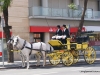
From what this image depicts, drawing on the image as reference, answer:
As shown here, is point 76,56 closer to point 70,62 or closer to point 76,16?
point 70,62

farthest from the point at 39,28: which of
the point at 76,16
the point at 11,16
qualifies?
the point at 76,16

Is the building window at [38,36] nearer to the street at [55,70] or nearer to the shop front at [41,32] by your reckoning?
the shop front at [41,32]

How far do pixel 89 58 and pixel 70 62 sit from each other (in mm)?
1599

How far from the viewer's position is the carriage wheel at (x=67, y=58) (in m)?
19.0

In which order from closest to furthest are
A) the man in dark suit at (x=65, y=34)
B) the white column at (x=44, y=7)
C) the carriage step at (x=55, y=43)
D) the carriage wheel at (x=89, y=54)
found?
1. the carriage step at (x=55, y=43)
2. the man in dark suit at (x=65, y=34)
3. the carriage wheel at (x=89, y=54)
4. the white column at (x=44, y=7)

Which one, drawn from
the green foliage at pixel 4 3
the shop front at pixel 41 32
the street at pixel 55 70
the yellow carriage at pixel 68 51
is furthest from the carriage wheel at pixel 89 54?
the shop front at pixel 41 32

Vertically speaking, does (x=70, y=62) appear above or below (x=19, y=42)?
below

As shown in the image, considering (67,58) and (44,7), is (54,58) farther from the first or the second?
(44,7)

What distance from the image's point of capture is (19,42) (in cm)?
1823

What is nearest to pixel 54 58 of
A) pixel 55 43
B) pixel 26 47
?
pixel 55 43

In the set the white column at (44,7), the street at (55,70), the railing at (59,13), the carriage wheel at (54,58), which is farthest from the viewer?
the white column at (44,7)

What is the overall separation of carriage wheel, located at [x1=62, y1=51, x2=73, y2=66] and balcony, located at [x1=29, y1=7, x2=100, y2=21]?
1198 cm

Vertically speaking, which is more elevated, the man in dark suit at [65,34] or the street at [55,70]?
the man in dark suit at [65,34]

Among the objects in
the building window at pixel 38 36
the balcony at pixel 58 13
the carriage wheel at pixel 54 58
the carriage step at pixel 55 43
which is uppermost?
the balcony at pixel 58 13
